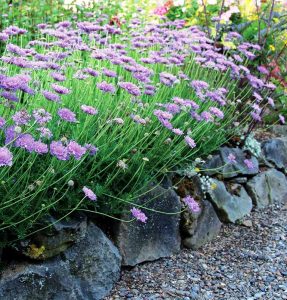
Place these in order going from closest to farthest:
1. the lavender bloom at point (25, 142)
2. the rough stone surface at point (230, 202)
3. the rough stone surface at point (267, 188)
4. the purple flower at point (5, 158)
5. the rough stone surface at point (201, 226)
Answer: the purple flower at point (5, 158)
the lavender bloom at point (25, 142)
the rough stone surface at point (201, 226)
the rough stone surface at point (230, 202)
the rough stone surface at point (267, 188)

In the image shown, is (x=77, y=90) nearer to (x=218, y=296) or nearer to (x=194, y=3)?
(x=218, y=296)

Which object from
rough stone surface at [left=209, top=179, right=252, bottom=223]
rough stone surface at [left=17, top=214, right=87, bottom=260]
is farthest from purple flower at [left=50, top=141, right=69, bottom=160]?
rough stone surface at [left=209, top=179, right=252, bottom=223]

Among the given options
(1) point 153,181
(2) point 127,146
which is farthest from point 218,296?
(2) point 127,146

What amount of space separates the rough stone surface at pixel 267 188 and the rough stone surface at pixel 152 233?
121 cm

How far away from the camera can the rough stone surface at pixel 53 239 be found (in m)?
2.85

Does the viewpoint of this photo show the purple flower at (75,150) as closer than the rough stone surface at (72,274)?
Yes

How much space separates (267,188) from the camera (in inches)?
194

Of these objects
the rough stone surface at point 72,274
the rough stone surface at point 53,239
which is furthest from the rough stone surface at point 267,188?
the rough stone surface at point 53,239

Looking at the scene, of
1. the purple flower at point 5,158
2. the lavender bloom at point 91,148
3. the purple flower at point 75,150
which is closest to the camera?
the purple flower at point 5,158

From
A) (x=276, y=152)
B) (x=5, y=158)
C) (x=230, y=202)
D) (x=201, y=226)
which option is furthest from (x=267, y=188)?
(x=5, y=158)

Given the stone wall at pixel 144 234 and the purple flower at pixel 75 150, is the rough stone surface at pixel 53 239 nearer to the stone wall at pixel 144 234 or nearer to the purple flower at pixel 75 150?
the stone wall at pixel 144 234

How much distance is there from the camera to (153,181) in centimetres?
362

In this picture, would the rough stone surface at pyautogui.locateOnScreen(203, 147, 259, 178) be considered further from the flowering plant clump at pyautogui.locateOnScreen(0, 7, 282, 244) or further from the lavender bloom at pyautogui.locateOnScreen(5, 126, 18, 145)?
the lavender bloom at pyautogui.locateOnScreen(5, 126, 18, 145)

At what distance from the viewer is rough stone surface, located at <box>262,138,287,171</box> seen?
5215mm
